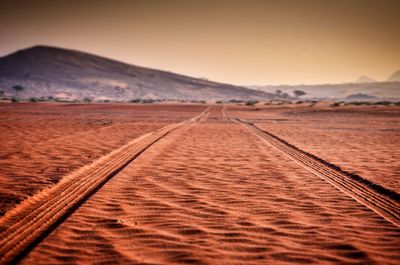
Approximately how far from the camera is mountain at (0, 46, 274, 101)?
9981 centimetres

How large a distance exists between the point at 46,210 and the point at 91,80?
117 metres

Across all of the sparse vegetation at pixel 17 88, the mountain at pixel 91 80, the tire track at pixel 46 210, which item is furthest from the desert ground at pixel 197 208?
the sparse vegetation at pixel 17 88

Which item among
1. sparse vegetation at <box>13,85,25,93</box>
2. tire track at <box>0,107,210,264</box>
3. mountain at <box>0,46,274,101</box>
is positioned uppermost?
mountain at <box>0,46,274,101</box>

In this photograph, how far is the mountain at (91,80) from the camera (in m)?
99.8

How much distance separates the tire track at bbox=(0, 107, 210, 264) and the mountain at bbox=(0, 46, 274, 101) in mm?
89673

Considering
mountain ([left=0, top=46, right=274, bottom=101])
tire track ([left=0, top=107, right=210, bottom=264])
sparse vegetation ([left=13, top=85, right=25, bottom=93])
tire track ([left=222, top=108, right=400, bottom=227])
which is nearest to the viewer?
tire track ([left=0, top=107, right=210, bottom=264])

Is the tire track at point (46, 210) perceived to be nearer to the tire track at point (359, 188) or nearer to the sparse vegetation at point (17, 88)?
the tire track at point (359, 188)

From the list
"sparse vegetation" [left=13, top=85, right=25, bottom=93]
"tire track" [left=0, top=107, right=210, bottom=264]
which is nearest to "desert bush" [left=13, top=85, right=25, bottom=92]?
"sparse vegetation" [left=13, top=85, right=25, bottom=93]

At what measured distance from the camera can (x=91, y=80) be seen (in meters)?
115

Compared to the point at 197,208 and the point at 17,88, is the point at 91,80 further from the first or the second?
the point at 197,208

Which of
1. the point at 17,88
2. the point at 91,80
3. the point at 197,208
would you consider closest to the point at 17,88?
the point at 17,88

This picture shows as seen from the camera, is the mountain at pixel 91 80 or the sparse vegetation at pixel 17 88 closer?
the sparse vegetation at pixel 17 88

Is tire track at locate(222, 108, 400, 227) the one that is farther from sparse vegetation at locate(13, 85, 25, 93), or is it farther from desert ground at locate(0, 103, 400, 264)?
sparse vegetation at locate(13, 85, 25, 93)

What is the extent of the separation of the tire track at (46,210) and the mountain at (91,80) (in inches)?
3530
